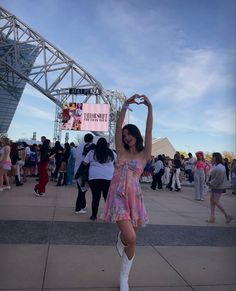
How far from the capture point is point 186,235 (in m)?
6.29

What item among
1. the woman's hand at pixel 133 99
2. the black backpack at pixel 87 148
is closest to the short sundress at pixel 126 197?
the woman's hand at pixel 133 99

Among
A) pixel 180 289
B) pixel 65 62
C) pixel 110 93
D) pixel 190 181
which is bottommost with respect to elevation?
pixel 180 289

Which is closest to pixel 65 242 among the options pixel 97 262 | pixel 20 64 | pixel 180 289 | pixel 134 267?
pixel 97 262

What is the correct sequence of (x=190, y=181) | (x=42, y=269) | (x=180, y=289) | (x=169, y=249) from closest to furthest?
(x=180, y=289) < (x=42, y=269) < (x=169, y=249) < (x=190, y=181)

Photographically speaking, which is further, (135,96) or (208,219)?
(208,219)

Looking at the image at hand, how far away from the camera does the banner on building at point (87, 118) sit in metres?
32.3

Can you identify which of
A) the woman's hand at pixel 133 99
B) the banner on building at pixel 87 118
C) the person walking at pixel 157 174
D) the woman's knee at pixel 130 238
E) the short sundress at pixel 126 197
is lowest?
the woman's knee at pixel 130 238

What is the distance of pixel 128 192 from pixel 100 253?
1577mm

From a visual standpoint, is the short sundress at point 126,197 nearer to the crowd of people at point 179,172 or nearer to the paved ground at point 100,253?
the paved ground at point 100,253

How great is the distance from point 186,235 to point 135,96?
324 cm

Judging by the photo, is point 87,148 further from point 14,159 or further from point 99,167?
point 14,159

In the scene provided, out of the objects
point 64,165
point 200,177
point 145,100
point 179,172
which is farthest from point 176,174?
point 145,100

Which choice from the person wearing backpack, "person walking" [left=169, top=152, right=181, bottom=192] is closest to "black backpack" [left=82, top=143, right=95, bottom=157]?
the person wearing backpack

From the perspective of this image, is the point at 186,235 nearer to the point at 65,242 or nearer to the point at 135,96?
the point at 65,242
